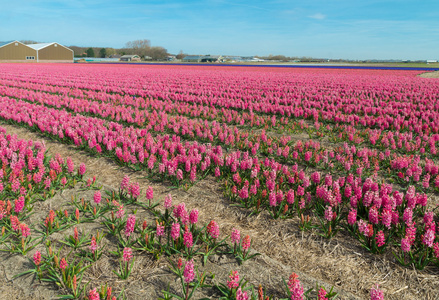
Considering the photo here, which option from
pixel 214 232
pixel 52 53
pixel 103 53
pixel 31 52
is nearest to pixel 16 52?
pixel 31 52

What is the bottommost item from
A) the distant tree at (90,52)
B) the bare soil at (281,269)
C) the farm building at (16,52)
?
the bare soil at (281,269)

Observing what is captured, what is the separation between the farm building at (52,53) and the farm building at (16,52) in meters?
1.88

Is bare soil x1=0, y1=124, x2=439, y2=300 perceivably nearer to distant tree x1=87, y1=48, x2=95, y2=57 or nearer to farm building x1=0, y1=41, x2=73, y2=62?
farm building x1=0, y1=41, x2=73, y2=62

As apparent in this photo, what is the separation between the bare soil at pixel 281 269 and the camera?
3355mm

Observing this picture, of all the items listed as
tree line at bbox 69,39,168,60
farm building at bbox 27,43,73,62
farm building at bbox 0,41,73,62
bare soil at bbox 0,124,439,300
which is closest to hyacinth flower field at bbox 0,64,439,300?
bare soil at bbox 0,124,439,300

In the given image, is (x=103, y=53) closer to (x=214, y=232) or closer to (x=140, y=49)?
(x=140, y=49)

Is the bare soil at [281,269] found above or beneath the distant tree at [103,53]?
beneath

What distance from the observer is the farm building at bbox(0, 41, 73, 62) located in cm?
9281

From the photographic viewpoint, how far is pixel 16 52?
3679 inches

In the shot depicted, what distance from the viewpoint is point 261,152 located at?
8352 millimetres

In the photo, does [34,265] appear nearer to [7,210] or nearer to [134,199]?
[7,210]

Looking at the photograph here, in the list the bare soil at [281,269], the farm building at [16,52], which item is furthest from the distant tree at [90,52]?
the bare soil at [281,269]

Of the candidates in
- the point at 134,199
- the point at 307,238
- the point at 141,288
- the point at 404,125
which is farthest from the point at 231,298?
the point at 404,125

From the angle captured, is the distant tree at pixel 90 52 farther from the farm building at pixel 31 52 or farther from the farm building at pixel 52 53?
the farm building at pixel 31 52
